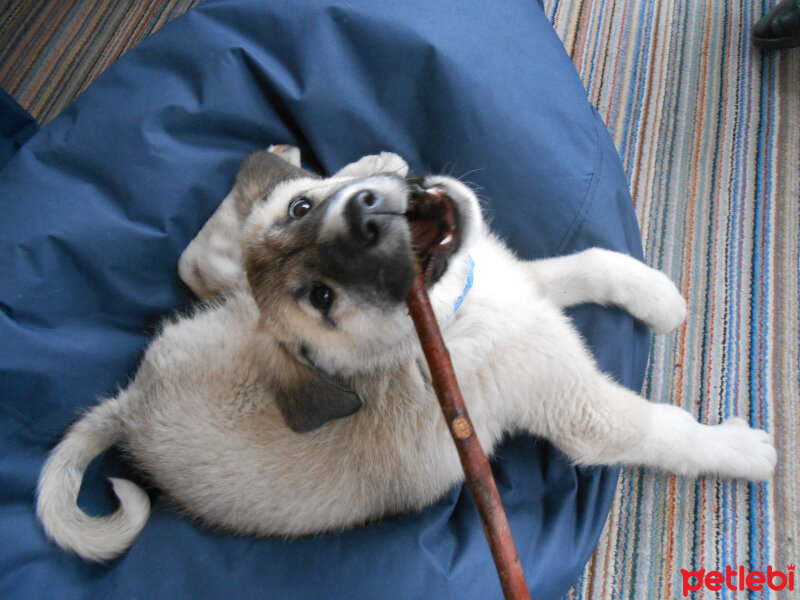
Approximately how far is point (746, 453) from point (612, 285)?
28.2 inches

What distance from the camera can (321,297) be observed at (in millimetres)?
1354

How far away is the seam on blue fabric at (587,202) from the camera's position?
1928 millimetres

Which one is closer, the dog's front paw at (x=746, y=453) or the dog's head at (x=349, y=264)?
the dog's head at (x=349, y=264)

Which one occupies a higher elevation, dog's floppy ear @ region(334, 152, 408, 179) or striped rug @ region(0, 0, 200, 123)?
striped rug @ region(0, 0, 200, 123)

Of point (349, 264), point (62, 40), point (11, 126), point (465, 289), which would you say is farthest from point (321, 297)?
point (62, 40)

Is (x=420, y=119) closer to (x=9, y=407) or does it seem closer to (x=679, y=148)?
(x=679, y=148)

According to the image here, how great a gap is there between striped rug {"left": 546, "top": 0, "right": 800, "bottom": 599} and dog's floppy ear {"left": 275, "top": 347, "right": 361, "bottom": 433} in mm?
1276

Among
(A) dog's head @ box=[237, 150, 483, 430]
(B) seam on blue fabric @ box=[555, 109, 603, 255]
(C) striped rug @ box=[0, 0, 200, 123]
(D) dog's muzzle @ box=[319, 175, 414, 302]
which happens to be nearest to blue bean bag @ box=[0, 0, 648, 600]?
(B) seam on blue fabric @ box=[555, 109, 603, 255]

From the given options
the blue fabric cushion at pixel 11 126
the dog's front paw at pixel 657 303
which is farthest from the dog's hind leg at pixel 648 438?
the blue fabric cushion at pixel 11 126

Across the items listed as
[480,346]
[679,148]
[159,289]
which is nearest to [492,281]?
[480,346]

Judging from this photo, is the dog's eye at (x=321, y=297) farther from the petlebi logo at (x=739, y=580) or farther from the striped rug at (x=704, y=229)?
the petlebi logo at (x=739, y=580)

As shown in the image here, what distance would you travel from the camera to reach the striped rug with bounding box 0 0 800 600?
1.98 meters

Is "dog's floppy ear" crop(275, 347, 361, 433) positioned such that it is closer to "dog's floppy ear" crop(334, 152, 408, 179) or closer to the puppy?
the puppy

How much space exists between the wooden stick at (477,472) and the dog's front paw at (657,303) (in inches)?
38.9
